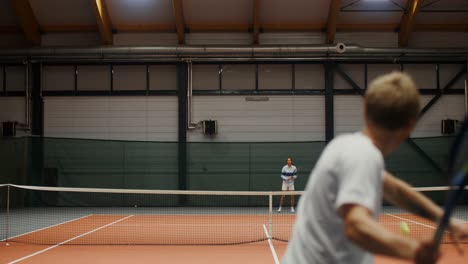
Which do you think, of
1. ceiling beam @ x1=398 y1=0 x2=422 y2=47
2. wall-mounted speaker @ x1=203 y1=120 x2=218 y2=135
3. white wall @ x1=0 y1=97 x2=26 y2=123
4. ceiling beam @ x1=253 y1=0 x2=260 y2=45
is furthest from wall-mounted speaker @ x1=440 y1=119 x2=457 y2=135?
white wall @ x1=0 y1=97 x2=26 y2=123

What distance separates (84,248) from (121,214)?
Answer: 5.68m

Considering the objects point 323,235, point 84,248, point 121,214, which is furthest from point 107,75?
point 323,235

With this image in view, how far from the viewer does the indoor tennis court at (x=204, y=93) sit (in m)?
15.5

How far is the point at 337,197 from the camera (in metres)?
1.47

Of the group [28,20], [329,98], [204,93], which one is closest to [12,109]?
[28,20]

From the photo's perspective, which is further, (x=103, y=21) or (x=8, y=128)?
(x=8, y=128)

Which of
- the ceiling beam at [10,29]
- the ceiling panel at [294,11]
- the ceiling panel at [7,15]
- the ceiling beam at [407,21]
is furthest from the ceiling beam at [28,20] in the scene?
the ceiling beam at [407,21]

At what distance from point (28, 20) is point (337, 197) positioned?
17258 mm

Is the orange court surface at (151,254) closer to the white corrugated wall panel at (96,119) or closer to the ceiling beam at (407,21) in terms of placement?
the white corrugated wall panel at (96,119)

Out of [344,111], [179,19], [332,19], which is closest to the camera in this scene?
[179,19]

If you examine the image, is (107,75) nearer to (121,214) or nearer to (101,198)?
(101,198)

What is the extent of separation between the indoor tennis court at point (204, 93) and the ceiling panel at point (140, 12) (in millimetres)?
50

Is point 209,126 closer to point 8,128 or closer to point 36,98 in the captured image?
point 36,98

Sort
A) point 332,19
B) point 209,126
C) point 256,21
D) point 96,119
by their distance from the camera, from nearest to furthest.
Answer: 1. point 332,19
2. point 256,21
3. point 209,126
4. point 96,119
